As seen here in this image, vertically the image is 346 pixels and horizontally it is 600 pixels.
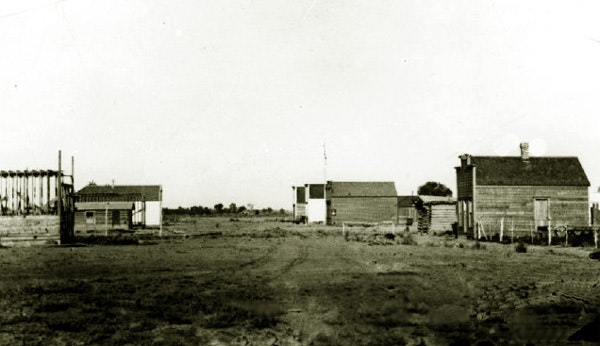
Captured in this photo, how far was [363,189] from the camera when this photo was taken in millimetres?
77250

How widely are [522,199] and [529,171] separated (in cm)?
225

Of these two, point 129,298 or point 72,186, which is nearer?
point 129,298

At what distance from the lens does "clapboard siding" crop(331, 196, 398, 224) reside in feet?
246

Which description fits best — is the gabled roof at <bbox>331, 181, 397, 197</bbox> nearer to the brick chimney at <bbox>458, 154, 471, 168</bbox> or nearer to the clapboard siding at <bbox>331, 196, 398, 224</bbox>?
the clapboard siding at <bbox>331, 196, 398, 224</bbox>

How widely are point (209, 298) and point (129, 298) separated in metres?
1.64

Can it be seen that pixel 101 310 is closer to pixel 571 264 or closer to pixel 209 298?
pixel 209 298

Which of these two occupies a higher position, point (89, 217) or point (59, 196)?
point (59, 196)

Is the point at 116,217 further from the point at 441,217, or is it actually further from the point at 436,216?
the point at 441,217

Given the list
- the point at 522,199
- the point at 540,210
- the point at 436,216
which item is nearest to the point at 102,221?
the point at 436,216

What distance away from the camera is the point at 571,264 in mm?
19625

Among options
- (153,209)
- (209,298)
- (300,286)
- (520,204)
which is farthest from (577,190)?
(153,209)

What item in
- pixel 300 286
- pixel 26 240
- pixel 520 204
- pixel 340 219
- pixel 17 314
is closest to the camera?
pixel 17 314

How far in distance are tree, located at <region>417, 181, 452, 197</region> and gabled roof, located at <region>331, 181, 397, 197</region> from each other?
223ft

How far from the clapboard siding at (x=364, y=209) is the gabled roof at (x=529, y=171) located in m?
36.3
